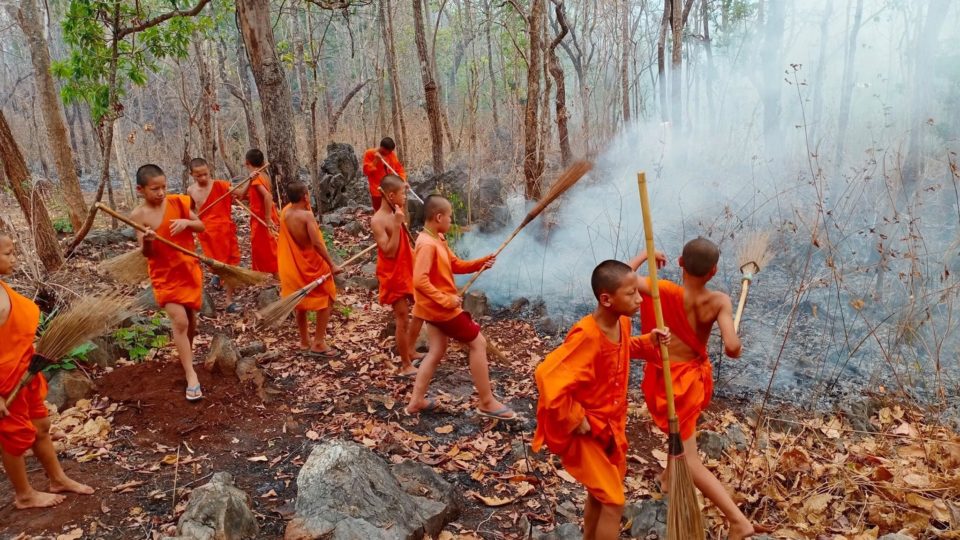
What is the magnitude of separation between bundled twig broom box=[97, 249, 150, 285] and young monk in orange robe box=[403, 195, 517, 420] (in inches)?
95.3

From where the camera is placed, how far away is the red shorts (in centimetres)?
407

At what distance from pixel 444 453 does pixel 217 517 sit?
5.21 ft

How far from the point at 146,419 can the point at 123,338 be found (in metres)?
1.26

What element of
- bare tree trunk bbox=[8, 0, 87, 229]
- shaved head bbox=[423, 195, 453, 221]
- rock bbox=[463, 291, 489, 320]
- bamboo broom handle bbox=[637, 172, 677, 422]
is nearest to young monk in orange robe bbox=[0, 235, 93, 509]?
shaved head bbox=[423, 195, 453, 221]

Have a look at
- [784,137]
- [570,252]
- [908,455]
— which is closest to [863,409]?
[908,455]

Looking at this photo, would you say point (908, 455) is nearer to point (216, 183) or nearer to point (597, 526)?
point (597, 526)

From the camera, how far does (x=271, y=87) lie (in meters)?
7.59

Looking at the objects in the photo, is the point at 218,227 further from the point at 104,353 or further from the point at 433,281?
the point at 433,281

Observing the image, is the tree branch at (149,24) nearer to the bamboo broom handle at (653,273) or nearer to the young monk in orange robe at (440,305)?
the young monk in orange robe at (440,305)

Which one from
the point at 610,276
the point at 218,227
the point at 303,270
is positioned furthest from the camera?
the point at 218,227

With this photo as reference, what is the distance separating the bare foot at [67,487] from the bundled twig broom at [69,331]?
620mm

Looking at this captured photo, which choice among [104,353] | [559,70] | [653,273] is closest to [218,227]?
[104,353]

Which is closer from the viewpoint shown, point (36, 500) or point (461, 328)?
point (36, 500)

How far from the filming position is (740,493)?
3.50 metres
